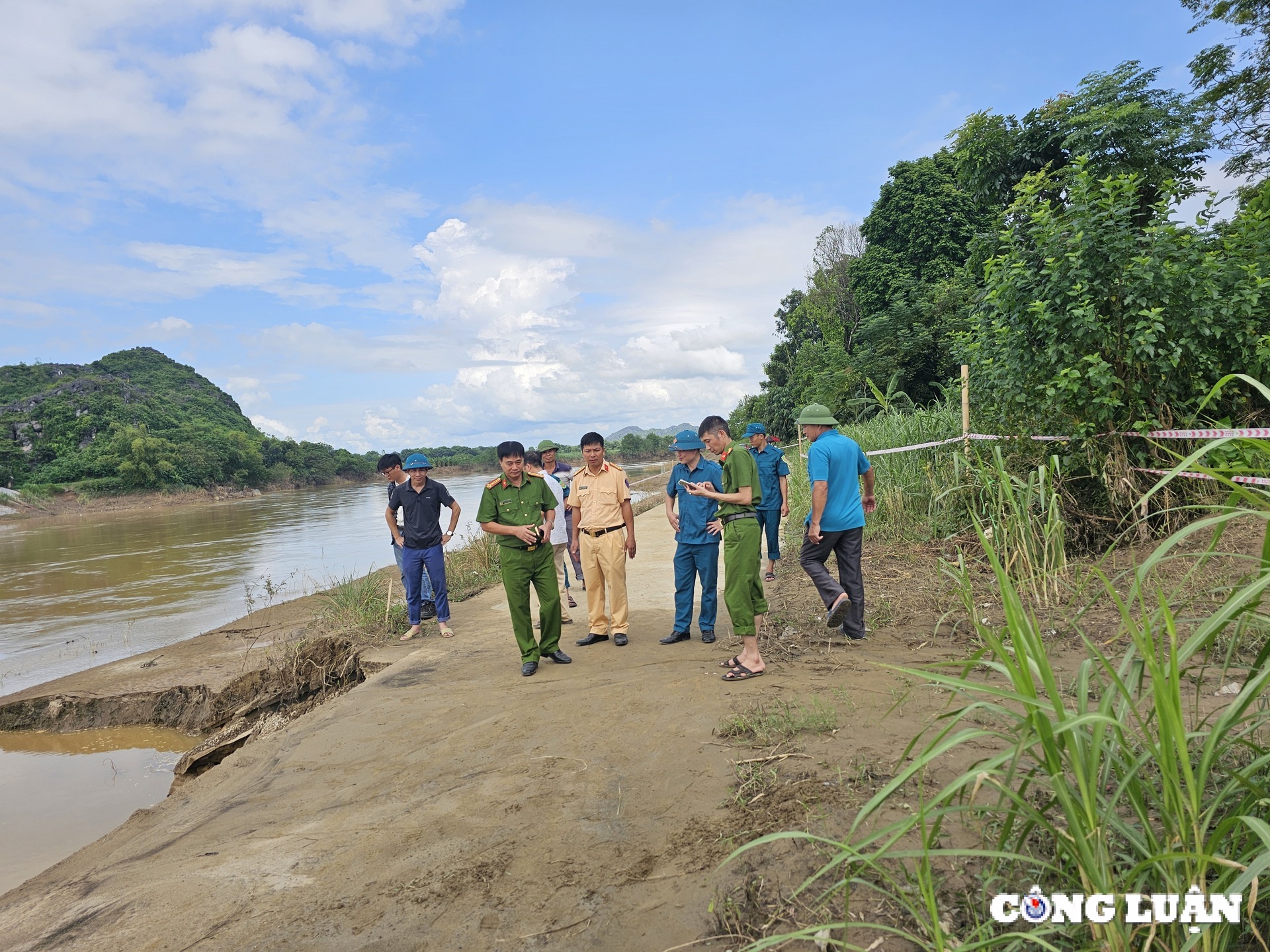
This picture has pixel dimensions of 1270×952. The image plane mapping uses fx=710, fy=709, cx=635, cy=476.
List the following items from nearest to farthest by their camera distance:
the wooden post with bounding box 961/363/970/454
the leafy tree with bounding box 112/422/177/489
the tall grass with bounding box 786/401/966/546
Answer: the wooden post with bounding box 961/363/970/454, the tall grass with bounding box 786/401/966/546, the leafy tree with bounding box 112/422/177/489

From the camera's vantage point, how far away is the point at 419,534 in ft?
22.4

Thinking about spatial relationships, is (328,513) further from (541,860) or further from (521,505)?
(541,860)

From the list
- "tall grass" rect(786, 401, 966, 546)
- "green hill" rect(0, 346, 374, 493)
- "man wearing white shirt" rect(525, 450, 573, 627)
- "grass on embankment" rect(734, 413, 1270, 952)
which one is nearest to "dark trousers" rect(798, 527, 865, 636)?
"tall grass" rect(786, 401, 966, 546)

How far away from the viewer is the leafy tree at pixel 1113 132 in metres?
16.0

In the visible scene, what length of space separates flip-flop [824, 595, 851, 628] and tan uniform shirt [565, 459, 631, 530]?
6.13 ft

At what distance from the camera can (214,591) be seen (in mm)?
13492

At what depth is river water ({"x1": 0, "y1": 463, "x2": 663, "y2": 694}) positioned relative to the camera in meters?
9.76

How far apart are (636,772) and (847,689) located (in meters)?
1.39

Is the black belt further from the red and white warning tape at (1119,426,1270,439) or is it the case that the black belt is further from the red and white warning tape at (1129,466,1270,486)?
the red and white warning tape at (1119,426,1270,439)

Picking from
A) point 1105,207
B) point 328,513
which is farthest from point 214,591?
point 328,513

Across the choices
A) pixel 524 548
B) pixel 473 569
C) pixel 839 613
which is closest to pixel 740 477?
pixel 839 613

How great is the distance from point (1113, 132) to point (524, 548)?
59.0ft

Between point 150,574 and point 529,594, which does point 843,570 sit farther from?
point 150,574

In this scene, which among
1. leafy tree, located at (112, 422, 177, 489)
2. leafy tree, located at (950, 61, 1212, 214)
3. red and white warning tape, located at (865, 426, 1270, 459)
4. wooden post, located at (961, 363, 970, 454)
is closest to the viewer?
red and white warning tape, located at (865, 426, 1270, 459)
